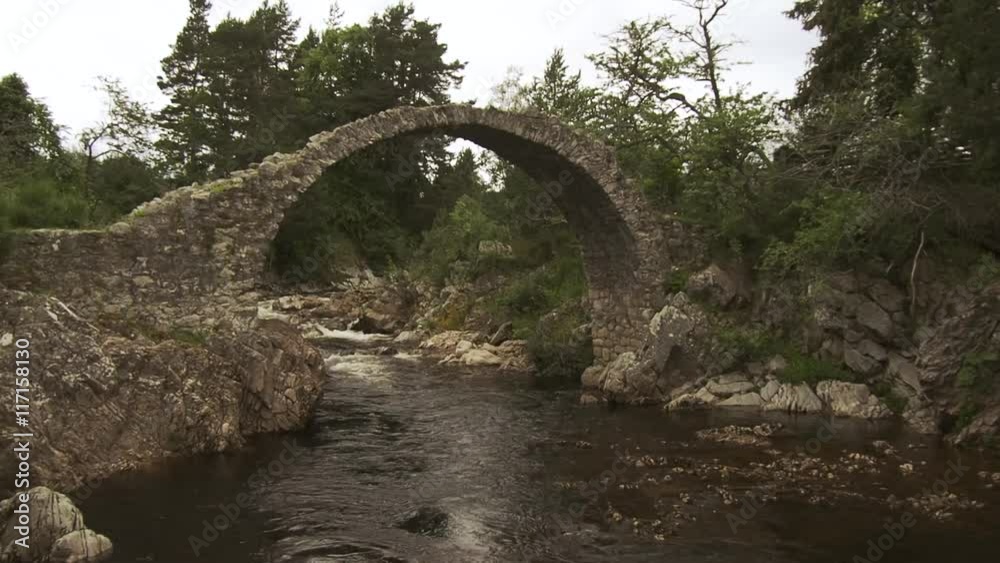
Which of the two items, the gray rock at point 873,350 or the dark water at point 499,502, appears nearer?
the dark water at point 499,502

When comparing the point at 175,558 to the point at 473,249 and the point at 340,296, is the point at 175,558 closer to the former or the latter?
the point at 473,249

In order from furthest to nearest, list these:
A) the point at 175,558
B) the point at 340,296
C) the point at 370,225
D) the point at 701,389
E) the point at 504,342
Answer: the point at 370,225
the point at 340,296
the point at 504,342
the point at 701,389
the point at 175,558

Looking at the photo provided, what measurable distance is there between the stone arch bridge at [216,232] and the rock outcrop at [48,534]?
12.7 feet

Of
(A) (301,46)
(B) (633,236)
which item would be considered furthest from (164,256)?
(A) (301,46)

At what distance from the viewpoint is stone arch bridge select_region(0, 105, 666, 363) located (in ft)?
31.3

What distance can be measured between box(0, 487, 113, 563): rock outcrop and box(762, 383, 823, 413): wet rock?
9969 mm

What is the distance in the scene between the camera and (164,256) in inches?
399

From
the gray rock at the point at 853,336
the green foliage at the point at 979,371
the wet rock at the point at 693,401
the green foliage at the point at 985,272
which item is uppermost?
the green foliage at the point at 985,272

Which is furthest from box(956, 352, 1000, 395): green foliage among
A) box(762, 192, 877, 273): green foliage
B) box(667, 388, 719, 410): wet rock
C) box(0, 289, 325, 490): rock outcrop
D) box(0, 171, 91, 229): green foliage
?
box(0, 171, 91, 229): green foliage

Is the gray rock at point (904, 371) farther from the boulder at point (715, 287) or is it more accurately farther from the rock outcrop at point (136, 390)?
the rock outcrop at point (136, 390)

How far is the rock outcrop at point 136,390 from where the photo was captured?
8328 mm

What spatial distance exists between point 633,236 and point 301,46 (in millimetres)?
32165

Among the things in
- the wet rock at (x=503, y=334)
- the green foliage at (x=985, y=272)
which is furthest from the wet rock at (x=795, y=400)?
the wet rock at (x=503, y=334)

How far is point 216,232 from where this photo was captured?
1043 centimetres
